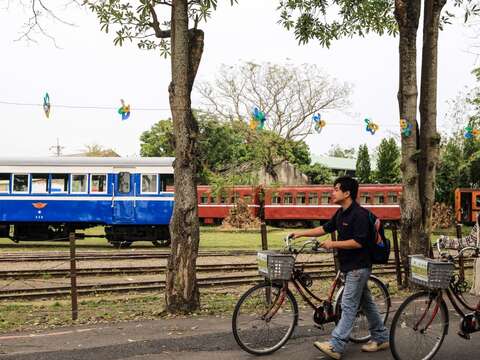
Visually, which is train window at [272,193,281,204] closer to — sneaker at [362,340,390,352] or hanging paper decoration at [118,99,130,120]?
hanging paper decoration at [118,99,130,120]

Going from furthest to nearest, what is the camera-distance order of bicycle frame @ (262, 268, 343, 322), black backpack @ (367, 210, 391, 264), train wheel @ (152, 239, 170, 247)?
train wheel @ (152, 239, 170, 247)
bicycle frame @ (262, 268, 343, 322)
black backpack @ (367, 210, 391, 264)

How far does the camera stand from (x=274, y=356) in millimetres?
5758

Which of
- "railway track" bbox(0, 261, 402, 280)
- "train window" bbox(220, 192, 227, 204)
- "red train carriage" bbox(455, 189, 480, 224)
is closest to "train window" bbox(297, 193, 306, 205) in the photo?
"train window" bbox(220, 192, 227, 204)

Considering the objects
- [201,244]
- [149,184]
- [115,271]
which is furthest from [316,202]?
[115,271]

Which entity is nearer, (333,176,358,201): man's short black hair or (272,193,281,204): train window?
(333,176,358,201): man's short black hair

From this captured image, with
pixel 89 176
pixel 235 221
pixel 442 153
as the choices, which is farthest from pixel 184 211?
pixel 442 153

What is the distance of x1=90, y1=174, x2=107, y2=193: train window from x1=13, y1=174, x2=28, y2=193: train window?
2.31 meters

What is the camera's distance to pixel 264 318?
571cm

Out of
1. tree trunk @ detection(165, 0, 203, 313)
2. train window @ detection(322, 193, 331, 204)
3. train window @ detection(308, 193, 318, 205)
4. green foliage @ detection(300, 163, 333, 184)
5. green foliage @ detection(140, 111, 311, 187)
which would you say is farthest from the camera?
green foliage @ detection(300, 163, 333, 184)

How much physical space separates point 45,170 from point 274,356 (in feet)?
56.5

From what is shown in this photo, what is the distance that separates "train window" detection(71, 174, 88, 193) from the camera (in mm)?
21203

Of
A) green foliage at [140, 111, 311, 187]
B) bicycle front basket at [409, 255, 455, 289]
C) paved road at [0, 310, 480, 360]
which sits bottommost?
paved road at [0, 310, 480, 360]

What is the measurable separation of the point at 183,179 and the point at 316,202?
28031 millimetres

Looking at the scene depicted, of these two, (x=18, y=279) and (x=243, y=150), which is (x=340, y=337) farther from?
(x=243, y=150)
